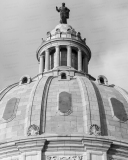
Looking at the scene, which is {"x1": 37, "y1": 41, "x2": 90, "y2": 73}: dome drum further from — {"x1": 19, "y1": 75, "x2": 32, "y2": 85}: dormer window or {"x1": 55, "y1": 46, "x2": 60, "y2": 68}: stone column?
{"x1": 19, "y1": 75, "x2": 32, "y2": 85}: dormer window

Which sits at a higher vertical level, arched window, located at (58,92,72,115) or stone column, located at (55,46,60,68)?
stone column, located at (55,46,60,68)

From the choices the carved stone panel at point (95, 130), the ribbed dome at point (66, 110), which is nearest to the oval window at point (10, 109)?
the ribbed dome at point (66, 110)

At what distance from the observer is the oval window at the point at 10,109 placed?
46.9 metres

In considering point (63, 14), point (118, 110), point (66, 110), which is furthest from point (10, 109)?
point (63, 14)

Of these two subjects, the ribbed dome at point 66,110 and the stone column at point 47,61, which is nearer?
the ribbed dome at point 66,110

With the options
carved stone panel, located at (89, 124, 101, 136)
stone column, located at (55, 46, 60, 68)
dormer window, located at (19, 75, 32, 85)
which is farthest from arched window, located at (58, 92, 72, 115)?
stone column, located at (55, 46, 60, 68)

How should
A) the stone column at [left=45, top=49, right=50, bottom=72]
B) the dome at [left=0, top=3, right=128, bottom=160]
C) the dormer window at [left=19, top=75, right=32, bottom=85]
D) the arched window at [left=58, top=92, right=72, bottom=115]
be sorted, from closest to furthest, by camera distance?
the dome at [left=0, top=3, right=128, bottom=160]
the arched window at [left=58, top=92, right=72, bottom=115]
the dormer window at [left=19, top=75, right=32, bottom=85]
the stone column at [left=45, top=49, right=50, bottom=72]

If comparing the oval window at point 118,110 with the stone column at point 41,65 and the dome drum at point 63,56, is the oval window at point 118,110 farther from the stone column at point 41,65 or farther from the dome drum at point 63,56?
the stone column at point 41,65

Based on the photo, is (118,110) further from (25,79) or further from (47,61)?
(47,61)

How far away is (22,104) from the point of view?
48.1 metres

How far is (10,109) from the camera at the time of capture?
1887 inches

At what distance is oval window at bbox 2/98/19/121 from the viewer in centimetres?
4691

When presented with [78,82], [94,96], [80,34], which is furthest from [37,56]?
[94,96]

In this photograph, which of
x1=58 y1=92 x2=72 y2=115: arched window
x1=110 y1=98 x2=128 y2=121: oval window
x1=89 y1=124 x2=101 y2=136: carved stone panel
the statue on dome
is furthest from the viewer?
the statue on dome
